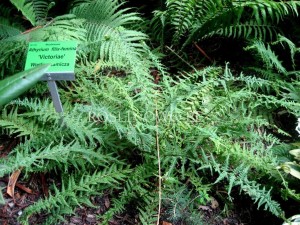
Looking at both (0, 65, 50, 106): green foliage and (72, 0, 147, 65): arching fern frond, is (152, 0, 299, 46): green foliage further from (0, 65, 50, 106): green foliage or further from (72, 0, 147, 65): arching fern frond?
(0, 65, 50, 106): green foliage

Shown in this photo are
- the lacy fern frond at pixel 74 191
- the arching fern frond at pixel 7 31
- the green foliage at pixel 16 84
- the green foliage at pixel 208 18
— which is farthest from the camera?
the green foliage at pixel 208 18

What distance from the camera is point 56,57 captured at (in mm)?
1930

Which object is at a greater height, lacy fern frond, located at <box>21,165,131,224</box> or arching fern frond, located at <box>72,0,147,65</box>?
arching fern frond, located at <box>72,0,147,65</box>

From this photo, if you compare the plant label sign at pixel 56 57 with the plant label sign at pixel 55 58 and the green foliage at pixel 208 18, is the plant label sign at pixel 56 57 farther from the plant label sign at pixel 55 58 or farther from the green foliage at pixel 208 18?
the green foliage at pixel 208 18

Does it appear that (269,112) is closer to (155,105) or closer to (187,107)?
(187,107)

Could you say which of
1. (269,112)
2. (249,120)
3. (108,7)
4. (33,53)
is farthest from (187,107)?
(108,7)

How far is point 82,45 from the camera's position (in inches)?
98.3

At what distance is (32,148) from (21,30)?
3.97 ft

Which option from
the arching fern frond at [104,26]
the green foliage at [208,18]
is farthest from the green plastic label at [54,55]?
the green foliage at [208,18]

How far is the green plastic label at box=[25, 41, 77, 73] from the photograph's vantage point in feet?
6.26

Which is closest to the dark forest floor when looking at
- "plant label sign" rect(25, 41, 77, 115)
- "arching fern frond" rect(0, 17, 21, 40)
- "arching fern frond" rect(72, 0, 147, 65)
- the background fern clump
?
the background fern clump

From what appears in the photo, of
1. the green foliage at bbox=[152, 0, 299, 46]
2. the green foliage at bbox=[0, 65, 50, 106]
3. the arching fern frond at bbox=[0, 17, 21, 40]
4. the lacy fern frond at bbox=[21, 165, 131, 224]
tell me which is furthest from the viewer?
the green foliage at bbox=[152, 0, 299, 46]

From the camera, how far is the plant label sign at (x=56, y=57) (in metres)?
1.90

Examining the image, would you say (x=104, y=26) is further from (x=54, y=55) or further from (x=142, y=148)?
(x=142, y=148)
